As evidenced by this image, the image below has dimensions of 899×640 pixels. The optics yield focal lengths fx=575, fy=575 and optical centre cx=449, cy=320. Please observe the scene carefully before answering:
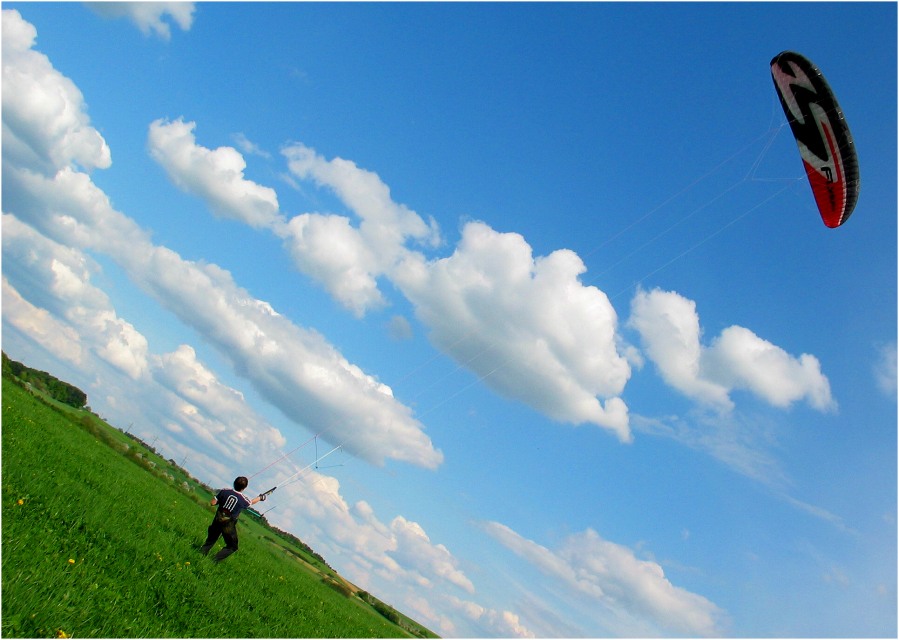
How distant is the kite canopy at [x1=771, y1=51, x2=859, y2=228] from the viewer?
755 inches

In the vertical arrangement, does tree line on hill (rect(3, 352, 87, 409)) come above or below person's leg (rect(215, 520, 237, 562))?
below

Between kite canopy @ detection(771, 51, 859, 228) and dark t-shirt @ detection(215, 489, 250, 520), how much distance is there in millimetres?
21780

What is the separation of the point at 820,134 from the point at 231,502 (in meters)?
22.6

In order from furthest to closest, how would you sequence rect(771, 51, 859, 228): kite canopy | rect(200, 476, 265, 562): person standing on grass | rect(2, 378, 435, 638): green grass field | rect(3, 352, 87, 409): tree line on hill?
rect(3, 352, 87, 409): tree line on hill
rect(771, 51, 859, 228): kite canopy
rect(200, 476, 265, 562): person standing on grass
rect(2, 378, 435, 638): green grass field

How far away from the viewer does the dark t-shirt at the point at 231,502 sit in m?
14.6

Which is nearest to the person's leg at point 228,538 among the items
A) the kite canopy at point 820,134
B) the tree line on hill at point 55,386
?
the kite canopy at point 820,134

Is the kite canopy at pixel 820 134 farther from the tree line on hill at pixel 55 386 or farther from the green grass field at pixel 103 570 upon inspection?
the tree line on hill at pixel 55 386

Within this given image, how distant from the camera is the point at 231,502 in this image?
573 inches

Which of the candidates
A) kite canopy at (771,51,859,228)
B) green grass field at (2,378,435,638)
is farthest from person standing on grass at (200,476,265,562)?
kite canopy at (771,51,859,228)

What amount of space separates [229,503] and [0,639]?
8248 millimetres

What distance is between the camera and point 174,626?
9.30 m

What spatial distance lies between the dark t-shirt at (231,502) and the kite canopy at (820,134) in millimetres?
21780

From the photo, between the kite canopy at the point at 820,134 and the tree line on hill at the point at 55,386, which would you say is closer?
the kite canopy at the point at 820,134

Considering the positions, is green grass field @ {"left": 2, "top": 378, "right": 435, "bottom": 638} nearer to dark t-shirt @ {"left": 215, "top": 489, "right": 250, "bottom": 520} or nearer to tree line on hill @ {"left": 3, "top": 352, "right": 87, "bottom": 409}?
dark t-shirt @ {"left": 215, "top": 489, "right": 250, "bottom": 520}
